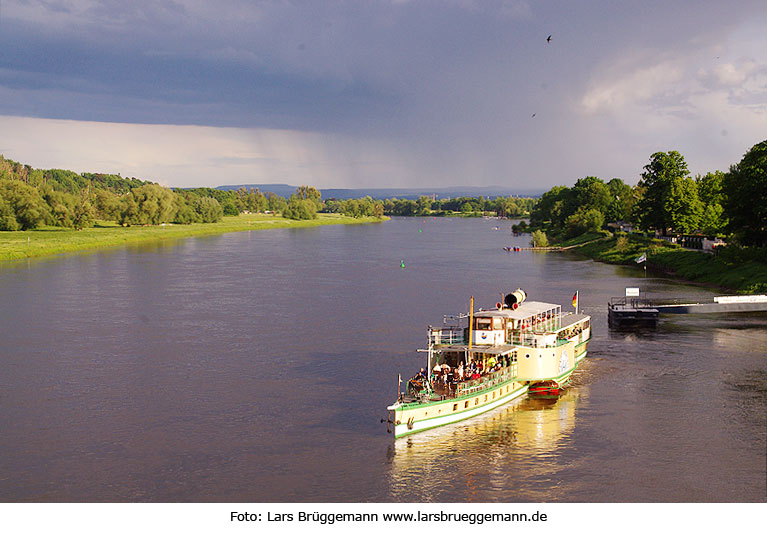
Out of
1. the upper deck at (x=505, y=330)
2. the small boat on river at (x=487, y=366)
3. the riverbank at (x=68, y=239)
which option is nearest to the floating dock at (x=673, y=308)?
the small boat on river at (x=487, y=366)

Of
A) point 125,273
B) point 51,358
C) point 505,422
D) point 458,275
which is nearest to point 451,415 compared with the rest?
point 505,422

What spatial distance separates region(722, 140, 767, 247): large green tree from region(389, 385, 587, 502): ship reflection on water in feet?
201

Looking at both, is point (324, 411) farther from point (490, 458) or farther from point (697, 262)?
point (697, 262)

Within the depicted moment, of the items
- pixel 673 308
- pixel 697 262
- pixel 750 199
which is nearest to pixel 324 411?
pixel 673 308

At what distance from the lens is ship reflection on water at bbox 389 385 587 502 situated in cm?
2845

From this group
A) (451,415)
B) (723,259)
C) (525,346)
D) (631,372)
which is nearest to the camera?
(451,415)

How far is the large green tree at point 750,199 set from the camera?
8619cm

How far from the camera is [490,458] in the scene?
31.9m

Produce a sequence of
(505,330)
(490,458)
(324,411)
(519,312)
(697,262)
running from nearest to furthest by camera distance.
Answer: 1. (490,458)
2. (324,411)
3. (505,330)
4. (519,312)
5. (697,262)

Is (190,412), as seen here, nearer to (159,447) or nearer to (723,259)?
(159,447)

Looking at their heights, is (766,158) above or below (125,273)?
above

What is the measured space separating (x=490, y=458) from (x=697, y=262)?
79.6 meters

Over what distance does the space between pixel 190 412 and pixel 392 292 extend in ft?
157

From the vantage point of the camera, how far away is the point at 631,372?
156 feet
